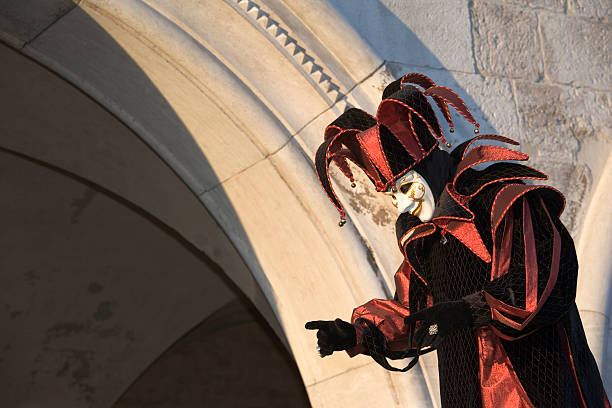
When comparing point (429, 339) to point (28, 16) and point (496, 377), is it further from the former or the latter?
point (28, 16)

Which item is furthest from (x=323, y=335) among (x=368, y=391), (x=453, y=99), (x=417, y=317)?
(x=368, y=391)

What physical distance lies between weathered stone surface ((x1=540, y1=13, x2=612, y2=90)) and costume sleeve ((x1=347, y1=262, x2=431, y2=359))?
41.3 inches

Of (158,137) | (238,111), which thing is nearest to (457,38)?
(238,111)

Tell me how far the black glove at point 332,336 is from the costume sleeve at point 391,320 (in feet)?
0.14

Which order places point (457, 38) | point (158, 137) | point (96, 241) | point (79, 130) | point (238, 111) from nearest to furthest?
point (238, 111), point (457, 38), point (158, 137), point (79, 130), point (96, 241)

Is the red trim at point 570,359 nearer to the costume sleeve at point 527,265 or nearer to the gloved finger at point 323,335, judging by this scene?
the costume sleeve at point 527,265

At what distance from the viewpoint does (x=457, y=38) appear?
2586 mm

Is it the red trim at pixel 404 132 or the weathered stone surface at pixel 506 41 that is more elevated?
the weathered stone surface at pixel 506 41

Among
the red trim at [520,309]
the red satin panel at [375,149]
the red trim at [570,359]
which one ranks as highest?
the red satin panel at [375,149]

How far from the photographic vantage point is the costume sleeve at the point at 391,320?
71.8 inches

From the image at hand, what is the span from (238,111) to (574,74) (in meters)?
1.06

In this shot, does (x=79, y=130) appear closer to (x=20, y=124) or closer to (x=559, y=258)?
(x=20, y=124)

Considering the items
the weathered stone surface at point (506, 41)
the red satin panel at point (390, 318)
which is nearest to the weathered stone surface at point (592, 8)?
the weathered stone surface at point (506, 41)

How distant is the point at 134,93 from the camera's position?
107 inches
